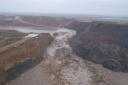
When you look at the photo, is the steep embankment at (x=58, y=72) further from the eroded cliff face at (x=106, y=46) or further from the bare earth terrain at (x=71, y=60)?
the eroded cliff face at (x=106, y=46)

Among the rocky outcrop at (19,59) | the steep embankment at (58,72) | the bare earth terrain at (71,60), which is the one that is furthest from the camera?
the bare earth terrain at (71,60)

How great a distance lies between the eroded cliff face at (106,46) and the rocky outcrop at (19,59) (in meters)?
5.60

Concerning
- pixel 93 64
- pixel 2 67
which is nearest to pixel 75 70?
pixel 93 64

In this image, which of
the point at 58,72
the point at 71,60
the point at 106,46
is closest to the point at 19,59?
the point at 58,72

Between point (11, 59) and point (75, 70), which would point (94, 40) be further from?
point (11, 59)

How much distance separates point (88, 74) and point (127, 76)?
321 centimetres

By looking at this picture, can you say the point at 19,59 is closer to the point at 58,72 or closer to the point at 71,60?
the point at 58,72

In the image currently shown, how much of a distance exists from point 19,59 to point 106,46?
33.2 feet

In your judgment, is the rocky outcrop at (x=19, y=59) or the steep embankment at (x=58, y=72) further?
the steep embankment at (x=58, y=72)

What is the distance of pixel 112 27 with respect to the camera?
26797 mm

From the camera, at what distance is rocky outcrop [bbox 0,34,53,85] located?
48.8 feet

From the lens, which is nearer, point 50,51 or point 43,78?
point 43,78

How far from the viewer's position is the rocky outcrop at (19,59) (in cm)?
1489

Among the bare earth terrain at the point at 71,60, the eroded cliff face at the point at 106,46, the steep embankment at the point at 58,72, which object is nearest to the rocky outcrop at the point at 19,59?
the bare earth terrain at the point at 71,60
